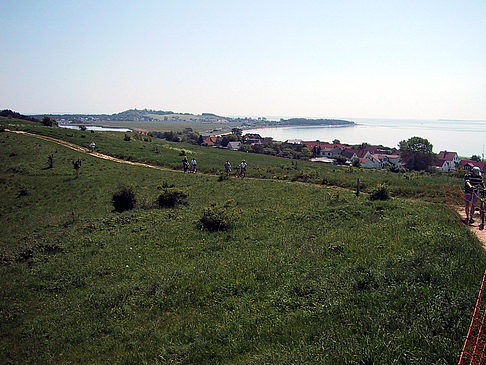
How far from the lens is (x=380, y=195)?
20.3 m

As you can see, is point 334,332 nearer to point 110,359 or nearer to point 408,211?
point 110,359

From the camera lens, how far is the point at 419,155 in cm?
7781

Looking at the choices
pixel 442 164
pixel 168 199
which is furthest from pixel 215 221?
pixel 442 164

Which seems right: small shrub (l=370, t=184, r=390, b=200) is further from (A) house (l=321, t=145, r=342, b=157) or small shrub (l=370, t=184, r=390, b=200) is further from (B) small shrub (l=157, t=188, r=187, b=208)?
(A) house (l=321, t=145, r=342, b=157)

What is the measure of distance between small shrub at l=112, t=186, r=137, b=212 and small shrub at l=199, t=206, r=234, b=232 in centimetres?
→ 741

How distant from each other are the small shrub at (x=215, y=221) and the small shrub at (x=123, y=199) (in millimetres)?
7410

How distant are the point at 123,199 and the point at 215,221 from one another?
28.2 feet

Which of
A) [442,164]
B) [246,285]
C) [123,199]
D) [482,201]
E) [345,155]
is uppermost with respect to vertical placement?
[482,201]

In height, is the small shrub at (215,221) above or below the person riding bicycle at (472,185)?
below

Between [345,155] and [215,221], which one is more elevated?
[215,221]

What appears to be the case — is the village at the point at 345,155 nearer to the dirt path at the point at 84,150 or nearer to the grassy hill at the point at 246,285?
the dirt path at the point at 84,150

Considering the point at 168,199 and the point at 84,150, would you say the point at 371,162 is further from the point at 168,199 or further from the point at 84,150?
the point at 168,199

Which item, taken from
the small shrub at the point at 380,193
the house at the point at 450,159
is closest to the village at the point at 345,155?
the house at the point at 450,159

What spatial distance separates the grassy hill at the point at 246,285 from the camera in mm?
6738
